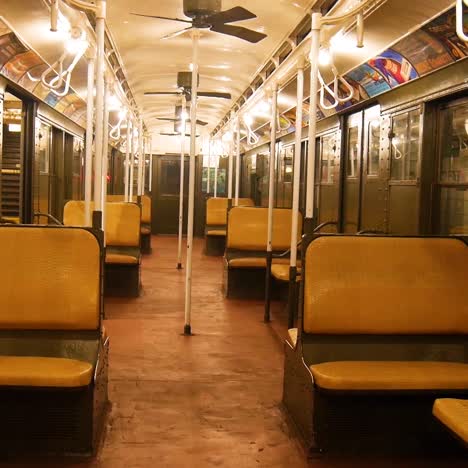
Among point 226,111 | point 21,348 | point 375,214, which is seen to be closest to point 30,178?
point 375,214

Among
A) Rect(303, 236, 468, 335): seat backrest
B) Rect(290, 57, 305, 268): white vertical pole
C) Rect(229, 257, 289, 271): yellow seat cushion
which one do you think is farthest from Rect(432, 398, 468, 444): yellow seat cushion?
Rect(229, 257, 289, 271): yellow seat cushion

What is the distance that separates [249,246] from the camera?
8.47m

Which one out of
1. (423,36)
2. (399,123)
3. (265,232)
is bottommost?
(265,232)

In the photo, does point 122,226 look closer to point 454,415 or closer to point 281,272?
point 281,272

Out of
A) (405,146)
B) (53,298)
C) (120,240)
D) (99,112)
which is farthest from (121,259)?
(53,298)

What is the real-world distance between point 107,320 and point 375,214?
2.93m

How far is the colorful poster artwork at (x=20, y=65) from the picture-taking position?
6270mm

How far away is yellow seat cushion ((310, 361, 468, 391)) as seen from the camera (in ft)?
10.9

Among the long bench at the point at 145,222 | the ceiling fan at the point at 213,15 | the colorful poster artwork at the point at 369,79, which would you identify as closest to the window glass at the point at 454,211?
the colorful poster artwork at the point at 369,79

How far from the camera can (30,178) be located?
7922mm

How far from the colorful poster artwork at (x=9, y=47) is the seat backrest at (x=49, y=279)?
2.53 meters

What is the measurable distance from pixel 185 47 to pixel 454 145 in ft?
14.2

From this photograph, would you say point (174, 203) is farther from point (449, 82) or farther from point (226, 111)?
point (449, 82)

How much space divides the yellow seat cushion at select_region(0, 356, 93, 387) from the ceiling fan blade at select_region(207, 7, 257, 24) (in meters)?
3.26
